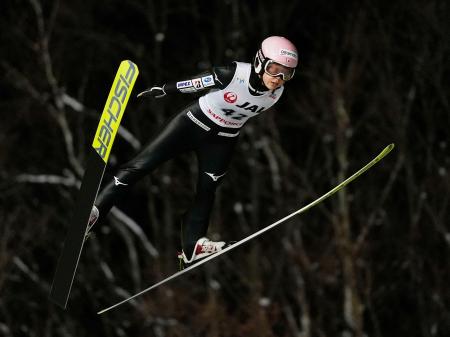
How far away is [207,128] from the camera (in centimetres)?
763

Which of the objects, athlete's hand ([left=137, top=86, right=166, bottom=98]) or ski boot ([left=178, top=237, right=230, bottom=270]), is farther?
ski boot ([left=178, top=237, right=230, bottom=270])

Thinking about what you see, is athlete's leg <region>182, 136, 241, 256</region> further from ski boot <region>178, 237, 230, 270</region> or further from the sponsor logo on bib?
the sponsor logo on bib

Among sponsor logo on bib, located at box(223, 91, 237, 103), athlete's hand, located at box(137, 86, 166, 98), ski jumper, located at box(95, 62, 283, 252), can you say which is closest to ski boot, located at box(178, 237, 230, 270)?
ski jumper, located at box(95, 62, 283, 252)

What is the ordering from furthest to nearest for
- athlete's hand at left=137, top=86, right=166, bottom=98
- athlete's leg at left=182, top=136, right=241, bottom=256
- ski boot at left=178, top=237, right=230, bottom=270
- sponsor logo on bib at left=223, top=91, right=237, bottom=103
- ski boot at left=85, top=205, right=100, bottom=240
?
ski boot at left=178, top=237, right=230, bottom=270
athlete's leg at left=182, top=136, right=241, bottom=256
ski boot at left=85, top=205, right=100, bottom=240
sponsor logo on bib at left=223, top=91, right=237, bottom=103
athlete's hand at left=137, top=86, right=166, bottom=98

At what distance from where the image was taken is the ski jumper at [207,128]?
7.34m

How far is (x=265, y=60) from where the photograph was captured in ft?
23.4

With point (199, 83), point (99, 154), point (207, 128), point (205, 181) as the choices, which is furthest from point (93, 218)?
point (199, 83)

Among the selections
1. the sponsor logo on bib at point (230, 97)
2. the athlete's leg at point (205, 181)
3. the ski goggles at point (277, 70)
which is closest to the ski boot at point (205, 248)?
the athlete's leg at point (205, 181)

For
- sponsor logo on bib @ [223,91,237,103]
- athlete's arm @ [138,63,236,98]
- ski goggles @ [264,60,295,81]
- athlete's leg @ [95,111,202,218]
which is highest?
athlete's arm @ [138,63,236,98]

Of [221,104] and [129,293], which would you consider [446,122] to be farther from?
[221,104]

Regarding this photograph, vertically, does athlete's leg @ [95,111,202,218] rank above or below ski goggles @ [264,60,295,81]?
below

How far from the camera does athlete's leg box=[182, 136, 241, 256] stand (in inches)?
303

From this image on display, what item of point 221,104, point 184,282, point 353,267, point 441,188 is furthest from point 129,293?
point 221,104

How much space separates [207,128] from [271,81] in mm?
660
